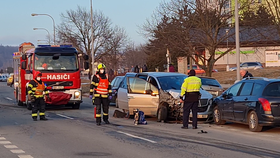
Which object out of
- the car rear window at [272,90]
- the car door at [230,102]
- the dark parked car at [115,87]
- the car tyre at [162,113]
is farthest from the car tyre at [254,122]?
the dark parked car at [115,87]

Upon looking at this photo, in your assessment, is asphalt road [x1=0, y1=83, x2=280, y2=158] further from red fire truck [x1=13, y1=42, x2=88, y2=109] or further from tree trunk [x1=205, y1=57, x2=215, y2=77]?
tree trunk [x1=205, y1=57, x2=215, y2=77]

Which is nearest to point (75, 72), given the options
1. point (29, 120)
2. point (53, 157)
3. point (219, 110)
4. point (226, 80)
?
point (29, 120)

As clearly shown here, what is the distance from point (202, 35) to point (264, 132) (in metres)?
14.6

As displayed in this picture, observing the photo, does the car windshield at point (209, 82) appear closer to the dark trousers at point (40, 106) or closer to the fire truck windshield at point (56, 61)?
the fire truck windshield at point (56, 61)

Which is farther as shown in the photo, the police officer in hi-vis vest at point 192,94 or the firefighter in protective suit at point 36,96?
the firefighter in protective suit at point 36,96

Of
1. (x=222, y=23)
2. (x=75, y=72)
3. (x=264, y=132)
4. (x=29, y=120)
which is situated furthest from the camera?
(x=222, y=23)

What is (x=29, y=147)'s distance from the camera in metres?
10.3

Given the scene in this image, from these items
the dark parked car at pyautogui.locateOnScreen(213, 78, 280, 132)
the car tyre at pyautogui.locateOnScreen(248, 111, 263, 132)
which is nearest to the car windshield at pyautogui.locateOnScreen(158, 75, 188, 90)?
the dark parked car at pyautogui.locateOnScreen(213, 78, 280, 132)

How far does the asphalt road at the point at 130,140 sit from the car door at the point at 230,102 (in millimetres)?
413

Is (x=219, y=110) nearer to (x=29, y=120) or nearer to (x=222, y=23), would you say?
(x=29, y=120)

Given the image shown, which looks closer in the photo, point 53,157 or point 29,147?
point 53,157

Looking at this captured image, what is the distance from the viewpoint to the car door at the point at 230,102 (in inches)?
553

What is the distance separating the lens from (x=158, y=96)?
624 inches

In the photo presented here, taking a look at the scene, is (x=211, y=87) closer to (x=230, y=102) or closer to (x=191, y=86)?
(x=230, y=102)
